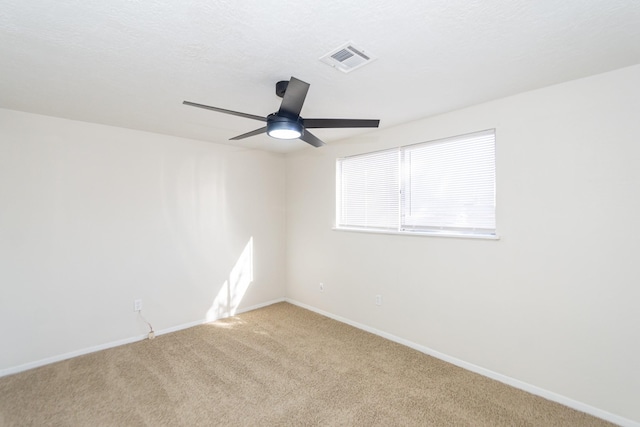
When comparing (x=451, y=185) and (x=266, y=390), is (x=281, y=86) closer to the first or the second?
(x=451, y=185)

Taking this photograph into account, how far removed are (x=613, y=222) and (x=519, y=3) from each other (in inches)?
66.3

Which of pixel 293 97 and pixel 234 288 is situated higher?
pixel 293 97

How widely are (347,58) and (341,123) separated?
0.41 meters

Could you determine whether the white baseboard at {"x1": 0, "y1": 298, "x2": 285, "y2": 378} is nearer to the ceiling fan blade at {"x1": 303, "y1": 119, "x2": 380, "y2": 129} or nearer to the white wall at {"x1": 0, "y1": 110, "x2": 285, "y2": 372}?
the white wall at {"x1": 0, "y1": 110, "x2": 285, "y2": 372}

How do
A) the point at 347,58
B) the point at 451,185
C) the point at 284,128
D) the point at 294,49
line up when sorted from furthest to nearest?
1. the point at 451,185
2. the point at 284,128
3. the point at 347,58
4. the point at 294,49

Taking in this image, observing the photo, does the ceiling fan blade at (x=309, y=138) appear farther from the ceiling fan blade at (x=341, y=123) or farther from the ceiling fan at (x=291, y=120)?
the ceiling fan blade at (x=341, y=123)

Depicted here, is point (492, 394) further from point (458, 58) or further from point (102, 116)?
point (102, 116)

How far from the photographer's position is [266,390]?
96.0 inches

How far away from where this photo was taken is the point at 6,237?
270 cm

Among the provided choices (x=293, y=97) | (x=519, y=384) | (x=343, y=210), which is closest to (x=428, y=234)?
(x=343, y=210)

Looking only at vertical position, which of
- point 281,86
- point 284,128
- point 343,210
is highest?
point 281,86

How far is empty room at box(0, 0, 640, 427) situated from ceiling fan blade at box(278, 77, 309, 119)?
14 millimetres

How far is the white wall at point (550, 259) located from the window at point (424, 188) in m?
0.12

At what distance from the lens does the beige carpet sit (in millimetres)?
2107
